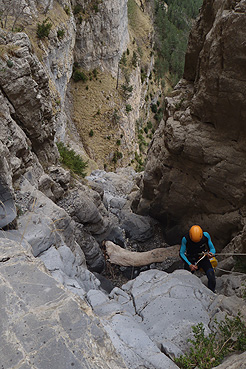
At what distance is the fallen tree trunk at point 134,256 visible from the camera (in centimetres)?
1099

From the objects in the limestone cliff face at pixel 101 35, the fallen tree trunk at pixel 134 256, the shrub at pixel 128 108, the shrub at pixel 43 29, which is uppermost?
the limestone cliff face at pixel 101 35

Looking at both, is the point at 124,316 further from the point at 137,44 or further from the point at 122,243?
the point at 137,44

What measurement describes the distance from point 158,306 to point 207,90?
21.8ft

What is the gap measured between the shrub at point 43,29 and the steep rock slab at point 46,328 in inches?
791

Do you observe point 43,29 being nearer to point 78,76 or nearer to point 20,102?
point 78,76

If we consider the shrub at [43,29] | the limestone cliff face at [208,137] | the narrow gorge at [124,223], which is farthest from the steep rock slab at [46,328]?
the shrub at [43,29]

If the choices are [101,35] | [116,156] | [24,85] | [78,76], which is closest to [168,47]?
[101,35]

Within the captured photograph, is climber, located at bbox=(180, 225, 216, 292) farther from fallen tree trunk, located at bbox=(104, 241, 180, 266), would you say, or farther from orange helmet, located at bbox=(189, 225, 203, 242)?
fallen tree trunk, located at bbox=(104, 241, 180, 266)

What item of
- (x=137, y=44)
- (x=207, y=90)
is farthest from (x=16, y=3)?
(x=137, y=44)

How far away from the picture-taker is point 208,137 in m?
8.93

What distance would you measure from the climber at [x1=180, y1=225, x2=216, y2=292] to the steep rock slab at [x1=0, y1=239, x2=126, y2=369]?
3.86m

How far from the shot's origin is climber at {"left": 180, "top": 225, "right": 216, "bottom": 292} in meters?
6.57

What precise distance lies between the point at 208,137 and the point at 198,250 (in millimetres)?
4098

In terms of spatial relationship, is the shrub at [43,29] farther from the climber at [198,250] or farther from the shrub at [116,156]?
the climber at [198,250]
